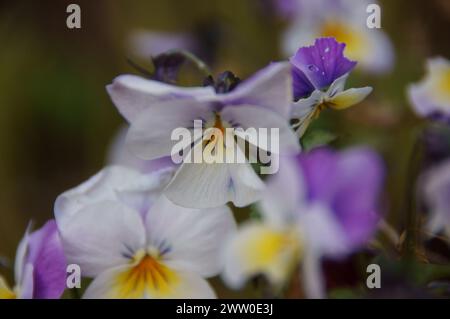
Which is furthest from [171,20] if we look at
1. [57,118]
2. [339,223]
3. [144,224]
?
[339,223]

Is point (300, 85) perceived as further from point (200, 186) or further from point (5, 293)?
point (5, 293)

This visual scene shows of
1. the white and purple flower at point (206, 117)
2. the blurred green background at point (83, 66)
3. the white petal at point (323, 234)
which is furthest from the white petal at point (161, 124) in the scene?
the blurred green background at point (83, 66)

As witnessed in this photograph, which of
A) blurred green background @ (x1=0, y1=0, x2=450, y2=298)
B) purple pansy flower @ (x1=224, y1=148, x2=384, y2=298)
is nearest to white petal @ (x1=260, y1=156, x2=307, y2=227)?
purple pansy flower @ (x1=224, y1=148, x2=384, y2=298)

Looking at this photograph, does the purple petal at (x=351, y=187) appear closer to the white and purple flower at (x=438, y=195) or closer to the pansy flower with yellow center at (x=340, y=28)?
the white and purple flower at (x=438, y=195)

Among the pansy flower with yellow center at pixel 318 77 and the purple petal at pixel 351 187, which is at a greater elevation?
the pansy flower with yellow center at pixel 318 77

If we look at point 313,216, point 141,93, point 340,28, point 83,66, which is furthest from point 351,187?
point 83,66
